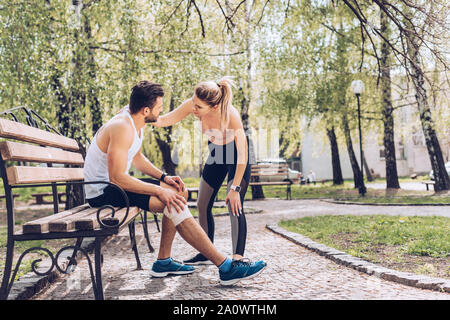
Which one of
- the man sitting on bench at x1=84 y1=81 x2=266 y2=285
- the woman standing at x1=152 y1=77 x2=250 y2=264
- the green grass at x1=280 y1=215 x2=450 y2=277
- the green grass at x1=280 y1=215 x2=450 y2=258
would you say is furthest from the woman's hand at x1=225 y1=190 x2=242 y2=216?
the green grass at x1=280 y1=215 x2=450 y2=258

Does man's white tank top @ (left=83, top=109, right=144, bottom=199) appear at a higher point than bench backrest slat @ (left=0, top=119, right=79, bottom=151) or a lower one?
lower

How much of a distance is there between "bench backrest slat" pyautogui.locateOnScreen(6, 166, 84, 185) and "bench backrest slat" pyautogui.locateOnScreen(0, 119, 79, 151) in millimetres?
242

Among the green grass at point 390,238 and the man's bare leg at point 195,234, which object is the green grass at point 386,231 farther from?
the man's bare leg at point 195,234

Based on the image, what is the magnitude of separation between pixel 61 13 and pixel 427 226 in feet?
23.5

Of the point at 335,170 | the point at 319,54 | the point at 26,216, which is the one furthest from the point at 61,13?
the point at 335,170

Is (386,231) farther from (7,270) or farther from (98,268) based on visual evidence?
(7,270)

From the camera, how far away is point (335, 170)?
25.1m

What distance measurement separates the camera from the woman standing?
14.0 feet

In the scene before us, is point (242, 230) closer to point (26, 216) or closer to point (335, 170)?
point (26, 216)

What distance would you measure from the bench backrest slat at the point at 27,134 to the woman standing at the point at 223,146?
973 millimetres

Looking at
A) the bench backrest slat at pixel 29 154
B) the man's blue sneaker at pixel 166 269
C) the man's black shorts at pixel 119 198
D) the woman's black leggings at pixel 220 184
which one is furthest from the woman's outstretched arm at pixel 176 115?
the man's blue sneaker at pixel 166 269

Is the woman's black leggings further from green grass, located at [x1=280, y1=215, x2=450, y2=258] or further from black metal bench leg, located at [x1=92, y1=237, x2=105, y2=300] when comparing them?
green grass, located at [x1=280, y1=215, x2=450, y2=258]

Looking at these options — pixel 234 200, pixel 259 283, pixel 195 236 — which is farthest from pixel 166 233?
pixel 259 283

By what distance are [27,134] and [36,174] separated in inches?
12.8
